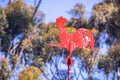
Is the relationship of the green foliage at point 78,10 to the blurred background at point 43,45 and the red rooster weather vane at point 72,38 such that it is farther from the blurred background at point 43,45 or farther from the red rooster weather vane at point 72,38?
the red rooster weather vane at point 72,38

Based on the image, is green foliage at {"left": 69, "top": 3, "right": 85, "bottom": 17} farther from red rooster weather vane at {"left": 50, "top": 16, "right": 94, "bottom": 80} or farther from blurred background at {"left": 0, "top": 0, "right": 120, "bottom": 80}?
red rooster weather vane at {"left": 50, "top": 16, "right": 94, "bottom": 80}

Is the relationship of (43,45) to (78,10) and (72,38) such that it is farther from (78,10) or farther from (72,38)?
(72,38)

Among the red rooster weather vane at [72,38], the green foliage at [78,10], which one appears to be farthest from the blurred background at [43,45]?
the red rooster weather vane at [72,38]

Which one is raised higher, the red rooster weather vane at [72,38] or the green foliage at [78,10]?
the green foliage at [78,10]

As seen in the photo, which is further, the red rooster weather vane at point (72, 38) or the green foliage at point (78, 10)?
the green foliage at point (78, 10)

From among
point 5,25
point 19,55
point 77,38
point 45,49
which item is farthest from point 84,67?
point 77,38

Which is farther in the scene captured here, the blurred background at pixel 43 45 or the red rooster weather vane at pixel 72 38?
the blurred background at pixel 43 45

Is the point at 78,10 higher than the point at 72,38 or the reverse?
higher

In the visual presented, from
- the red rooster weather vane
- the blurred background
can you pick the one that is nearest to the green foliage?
the blurred background

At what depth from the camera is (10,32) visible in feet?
26.1

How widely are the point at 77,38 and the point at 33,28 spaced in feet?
23.1

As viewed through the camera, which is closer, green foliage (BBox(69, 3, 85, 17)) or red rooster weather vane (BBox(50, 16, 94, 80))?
red rooster weather vane (BBox(50, 16, 94, 80))

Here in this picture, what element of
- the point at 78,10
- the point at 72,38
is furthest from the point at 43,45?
the point at 72,38

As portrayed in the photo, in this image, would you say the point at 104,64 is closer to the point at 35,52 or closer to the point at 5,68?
the point at 35,52
